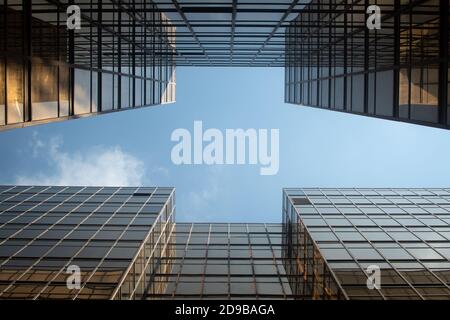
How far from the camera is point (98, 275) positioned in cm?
2769

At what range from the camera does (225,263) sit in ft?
116

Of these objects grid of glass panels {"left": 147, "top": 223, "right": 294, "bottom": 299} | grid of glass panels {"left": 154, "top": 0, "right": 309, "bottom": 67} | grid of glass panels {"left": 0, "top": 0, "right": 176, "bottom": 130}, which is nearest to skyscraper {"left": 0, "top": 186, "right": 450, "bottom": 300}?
grid of glass panels {"left": 147, "top": 223, "right": 294, "bottom": 299}

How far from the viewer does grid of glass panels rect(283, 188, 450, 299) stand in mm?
26578

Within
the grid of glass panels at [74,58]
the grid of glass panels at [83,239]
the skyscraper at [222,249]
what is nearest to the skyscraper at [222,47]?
the grid of glass panels at [74,58]

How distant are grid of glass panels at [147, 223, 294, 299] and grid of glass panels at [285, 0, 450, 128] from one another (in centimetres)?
1060

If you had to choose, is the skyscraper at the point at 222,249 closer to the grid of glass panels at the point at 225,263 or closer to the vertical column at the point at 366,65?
the grid of glass panels at the point at 225,263

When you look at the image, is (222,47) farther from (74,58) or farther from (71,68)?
(71,68)

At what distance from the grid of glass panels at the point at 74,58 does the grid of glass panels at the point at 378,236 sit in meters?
13.5

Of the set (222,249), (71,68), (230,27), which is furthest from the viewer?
(222,249)

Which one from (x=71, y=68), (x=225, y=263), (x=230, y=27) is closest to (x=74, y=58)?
(x=71, y=68)

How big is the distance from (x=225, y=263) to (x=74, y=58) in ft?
64.3

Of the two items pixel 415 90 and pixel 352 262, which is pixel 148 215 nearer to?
pixel 352 262

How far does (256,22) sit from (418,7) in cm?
1467
